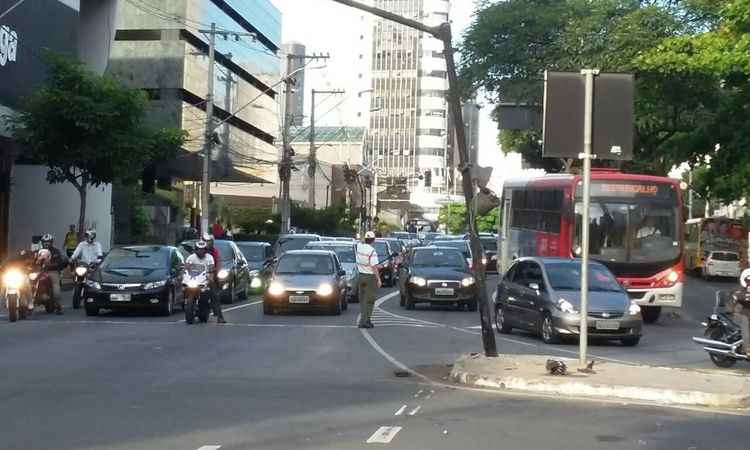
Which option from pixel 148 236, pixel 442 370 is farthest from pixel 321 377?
pixel 148 236

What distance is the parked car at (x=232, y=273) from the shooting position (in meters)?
29.3

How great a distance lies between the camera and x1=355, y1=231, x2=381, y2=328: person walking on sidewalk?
2242cm

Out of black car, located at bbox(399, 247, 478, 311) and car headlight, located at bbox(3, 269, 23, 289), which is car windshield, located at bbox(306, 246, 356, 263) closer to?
black car, located at bbox(399, 247, 478, 311)

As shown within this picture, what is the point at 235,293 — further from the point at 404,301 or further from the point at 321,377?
the point at 321,377

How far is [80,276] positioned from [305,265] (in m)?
5.23

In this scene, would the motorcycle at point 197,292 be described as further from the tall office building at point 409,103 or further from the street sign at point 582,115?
the tall office building at point 409,103

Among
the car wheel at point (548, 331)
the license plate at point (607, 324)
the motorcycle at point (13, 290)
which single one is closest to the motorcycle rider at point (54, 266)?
the motorcycle at point (13, 290)

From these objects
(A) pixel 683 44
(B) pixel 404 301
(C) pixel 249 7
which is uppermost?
(C) pixel 249 7

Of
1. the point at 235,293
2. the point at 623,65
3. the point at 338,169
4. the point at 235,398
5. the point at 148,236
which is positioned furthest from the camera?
the point at 338,169

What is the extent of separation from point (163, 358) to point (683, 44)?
22592 millimetres

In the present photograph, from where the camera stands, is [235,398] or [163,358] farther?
[163,358]

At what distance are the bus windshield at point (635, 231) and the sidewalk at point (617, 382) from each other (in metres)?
11.4

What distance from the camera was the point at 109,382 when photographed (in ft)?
45.2

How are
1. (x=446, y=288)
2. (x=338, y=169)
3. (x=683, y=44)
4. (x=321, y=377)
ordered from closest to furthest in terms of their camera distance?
1. (x=321, y=377)
2. (x=446, y=288)
3. (x=683, y=44)
4. (x=338, y=169)
